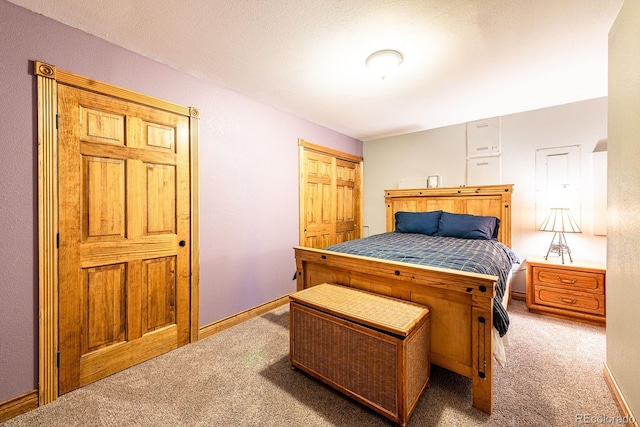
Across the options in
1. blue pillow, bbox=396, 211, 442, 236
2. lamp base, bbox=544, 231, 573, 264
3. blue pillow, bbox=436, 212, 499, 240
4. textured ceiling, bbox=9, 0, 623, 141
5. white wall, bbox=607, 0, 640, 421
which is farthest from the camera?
Result: blue pillow, bbox=396, 211, 442, 236

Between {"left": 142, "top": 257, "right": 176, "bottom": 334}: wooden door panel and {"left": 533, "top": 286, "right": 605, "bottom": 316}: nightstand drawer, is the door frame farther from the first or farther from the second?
{"left": 533, "top": 286, "right": 605, "bottom": 316}: nightstand drawer

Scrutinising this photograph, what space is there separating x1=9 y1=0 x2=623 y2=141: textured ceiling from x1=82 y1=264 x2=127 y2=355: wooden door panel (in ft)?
5.41

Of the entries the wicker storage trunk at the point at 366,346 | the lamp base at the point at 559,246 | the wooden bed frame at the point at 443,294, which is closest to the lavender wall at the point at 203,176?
the wooden bed frame at the point at 443,294

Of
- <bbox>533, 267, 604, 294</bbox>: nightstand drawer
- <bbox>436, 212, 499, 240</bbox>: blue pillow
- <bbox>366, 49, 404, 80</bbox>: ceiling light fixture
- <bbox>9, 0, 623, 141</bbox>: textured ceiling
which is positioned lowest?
<bbox>533, 267, 604, 294</bbox>: nightstand drawer

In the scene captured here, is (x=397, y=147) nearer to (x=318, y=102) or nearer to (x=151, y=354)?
(x=318, y=102)

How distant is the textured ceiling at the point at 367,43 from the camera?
1.55 metres

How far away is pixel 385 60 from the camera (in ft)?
6.63

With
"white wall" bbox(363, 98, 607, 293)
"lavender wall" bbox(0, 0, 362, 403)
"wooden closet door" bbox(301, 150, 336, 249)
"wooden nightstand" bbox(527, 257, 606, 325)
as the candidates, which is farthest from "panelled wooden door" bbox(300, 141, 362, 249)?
"wooden nightstand" bbox(527, 257, 606, 325)

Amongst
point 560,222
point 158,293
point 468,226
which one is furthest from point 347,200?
point 158,293

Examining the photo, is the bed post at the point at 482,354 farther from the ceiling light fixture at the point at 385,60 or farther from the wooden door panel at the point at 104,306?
the wooden door panel at the point at 104,306

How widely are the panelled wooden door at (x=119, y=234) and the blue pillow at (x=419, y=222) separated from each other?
2738mm

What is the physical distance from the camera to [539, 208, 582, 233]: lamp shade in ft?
8.97

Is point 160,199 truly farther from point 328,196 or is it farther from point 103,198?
point 328,196

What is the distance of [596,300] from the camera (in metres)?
2.53
